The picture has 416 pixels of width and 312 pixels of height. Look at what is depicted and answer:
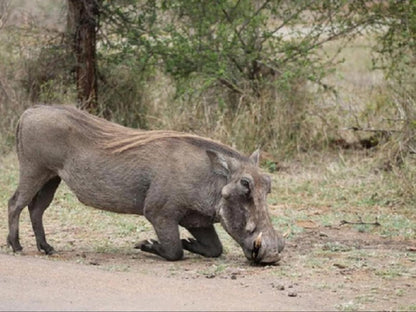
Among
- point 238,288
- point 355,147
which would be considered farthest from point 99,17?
point 238,288

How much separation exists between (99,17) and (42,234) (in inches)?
207

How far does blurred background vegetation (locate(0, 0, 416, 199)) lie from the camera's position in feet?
41.4

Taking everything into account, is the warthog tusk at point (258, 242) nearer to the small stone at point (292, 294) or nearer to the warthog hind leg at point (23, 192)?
the small stone at point (292, 294)

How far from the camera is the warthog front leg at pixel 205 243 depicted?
793 cm

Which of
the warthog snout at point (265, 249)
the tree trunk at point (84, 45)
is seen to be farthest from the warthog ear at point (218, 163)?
the tree trunk at point (84, 45)

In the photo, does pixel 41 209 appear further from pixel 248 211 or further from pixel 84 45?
pixel 84 45

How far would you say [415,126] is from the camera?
10.8 m

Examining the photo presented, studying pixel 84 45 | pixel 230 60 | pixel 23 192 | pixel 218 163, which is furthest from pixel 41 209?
pixel 230 60

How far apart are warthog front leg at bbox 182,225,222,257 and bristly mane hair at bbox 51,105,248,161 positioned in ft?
2.09

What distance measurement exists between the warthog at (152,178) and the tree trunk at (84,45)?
15.5 ft

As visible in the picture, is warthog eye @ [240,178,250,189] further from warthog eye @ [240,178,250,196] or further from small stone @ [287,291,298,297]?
small stone @ [287,291,298,297]

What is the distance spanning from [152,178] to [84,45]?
5441 millimetres

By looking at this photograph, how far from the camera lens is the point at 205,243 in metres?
7.95

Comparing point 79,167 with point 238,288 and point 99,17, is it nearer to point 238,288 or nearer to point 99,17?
point 238,288
